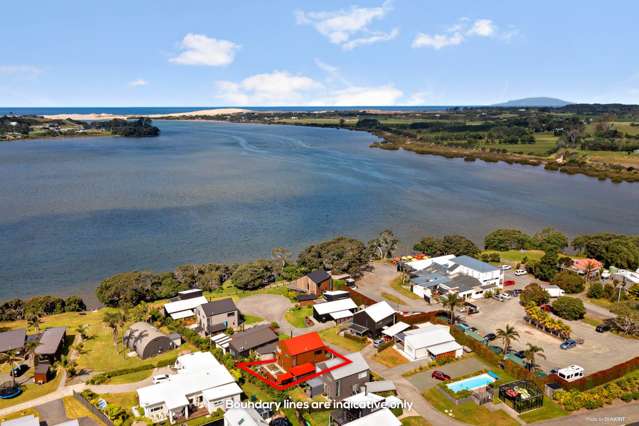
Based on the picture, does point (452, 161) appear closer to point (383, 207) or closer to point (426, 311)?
point (383, 207)

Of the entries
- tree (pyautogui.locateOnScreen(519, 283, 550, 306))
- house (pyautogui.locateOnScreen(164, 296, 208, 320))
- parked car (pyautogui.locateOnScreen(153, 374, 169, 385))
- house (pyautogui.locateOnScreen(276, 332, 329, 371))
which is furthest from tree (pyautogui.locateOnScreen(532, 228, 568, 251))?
parked car (pyautogui.locateOnScreen(153, 374, 169, 385))

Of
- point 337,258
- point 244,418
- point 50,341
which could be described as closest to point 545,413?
point 244,418

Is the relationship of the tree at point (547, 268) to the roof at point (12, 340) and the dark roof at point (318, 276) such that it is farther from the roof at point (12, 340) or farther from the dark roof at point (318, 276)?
the roof at point (12, 340)

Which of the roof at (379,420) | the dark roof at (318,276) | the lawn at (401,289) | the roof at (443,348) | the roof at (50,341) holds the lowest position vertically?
the lawn at (401,289)

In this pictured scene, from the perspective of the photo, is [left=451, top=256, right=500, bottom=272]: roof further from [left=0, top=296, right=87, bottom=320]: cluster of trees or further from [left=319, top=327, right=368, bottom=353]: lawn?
[left=0, top=296, right=87, bottom=320]: cluster of trees

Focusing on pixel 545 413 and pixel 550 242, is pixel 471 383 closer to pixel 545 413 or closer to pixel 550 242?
pixel 545 413

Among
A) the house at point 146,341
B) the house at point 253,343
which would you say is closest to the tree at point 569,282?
the house at point 253,343

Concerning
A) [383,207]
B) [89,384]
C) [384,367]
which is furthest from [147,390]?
[383,207]
